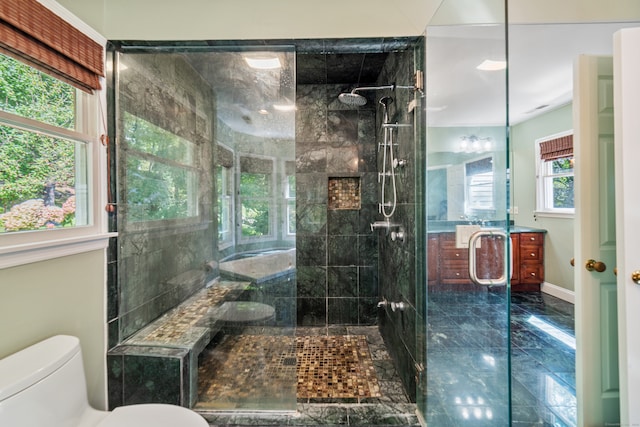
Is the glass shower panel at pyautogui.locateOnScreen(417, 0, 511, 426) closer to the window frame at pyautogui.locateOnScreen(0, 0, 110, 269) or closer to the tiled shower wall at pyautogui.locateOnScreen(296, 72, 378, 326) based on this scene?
the tiled shower wall at pyautogui.locateOnScreen(296, 72, 378, 326)

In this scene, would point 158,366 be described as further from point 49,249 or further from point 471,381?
point 471,381

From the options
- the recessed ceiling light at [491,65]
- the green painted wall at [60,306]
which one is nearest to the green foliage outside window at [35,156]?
the green painted wall at [60,306]

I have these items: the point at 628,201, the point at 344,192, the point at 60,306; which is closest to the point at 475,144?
the point at 628,201

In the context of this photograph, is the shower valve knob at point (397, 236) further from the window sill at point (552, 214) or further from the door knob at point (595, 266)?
the window sill at point (552, 214)

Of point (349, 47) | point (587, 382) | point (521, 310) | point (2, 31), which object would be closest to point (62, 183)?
point (2, 31)

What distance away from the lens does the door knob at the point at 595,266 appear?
1.23 metres

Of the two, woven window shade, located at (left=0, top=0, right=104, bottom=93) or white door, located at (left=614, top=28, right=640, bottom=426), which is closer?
white door, located at (left=614, top=28, right=640, bottom=426)

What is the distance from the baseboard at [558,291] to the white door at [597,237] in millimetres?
2498

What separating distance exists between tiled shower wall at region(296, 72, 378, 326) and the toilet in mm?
1825

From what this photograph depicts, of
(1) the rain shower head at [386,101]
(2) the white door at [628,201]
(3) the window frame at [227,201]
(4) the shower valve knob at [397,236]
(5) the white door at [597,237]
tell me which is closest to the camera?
(2) the white door at [628,201]

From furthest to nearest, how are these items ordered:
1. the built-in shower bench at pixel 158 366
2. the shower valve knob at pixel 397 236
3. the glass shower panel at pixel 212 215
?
the shower valve knob at pixel 397 236, the glass shower panel at pixel 212 215, the built-in shower bench at pixel 158 366

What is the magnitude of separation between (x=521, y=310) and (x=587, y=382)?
1942mm

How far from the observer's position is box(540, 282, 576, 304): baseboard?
3.18 metres

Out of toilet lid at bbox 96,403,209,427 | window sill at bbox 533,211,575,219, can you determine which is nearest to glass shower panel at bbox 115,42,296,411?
toilet lid at bbox 96,403,209,427
